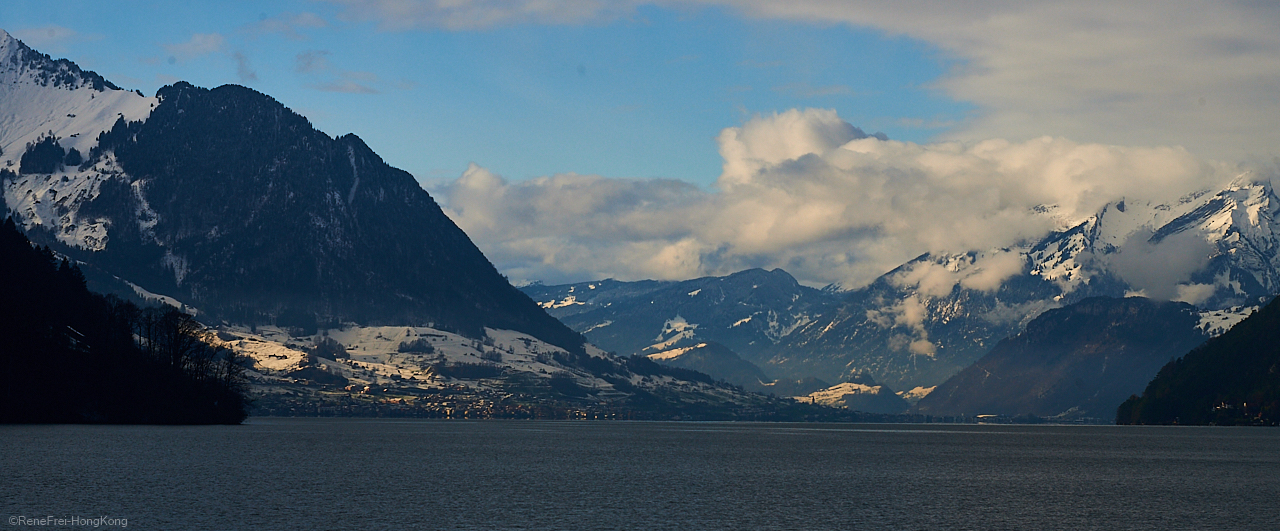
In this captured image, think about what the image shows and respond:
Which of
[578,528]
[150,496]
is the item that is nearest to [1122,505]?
[578,528]

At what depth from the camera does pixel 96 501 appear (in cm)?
12362

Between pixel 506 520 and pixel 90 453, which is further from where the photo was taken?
pixel 90 453

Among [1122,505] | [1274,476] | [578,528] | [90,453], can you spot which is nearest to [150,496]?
[578,528]

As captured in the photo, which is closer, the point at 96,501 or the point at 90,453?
the point at 96,501

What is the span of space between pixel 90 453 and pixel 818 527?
12826 centimetres

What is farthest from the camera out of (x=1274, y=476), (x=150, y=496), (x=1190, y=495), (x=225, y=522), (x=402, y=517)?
(x=1274, y=476)

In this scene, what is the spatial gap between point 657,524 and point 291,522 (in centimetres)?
3410

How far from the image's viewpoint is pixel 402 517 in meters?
118

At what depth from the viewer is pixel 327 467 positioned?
18600 centimetres

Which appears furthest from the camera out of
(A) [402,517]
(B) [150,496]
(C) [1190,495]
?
(C) [1190,495]

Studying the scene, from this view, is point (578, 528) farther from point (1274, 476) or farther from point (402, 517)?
point (1274, 476)

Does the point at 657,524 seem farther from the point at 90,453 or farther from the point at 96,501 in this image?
the point at 90,453

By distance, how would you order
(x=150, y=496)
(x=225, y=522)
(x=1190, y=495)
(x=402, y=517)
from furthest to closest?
(x=1190, y=495) → (x=150, y=496) → (x=402, y=517) → (x=225, y=522)

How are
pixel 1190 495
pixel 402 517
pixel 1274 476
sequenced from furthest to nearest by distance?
pixel 1274 476, pixel 1190 495, pixel 402 517
